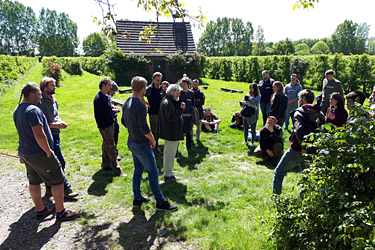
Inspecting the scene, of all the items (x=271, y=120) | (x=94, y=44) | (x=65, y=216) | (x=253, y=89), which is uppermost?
(x=94, y=44)

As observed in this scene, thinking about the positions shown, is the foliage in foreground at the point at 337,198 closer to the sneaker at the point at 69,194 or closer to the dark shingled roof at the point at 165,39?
the sneaker at the point at 69,194

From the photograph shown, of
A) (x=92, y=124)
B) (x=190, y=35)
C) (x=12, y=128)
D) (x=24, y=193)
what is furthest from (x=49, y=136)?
(x=190, y=35)

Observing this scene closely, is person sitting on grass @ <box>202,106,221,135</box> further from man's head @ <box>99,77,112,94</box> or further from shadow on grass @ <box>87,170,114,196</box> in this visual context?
man's head @ <box>99,77,112,94</box>

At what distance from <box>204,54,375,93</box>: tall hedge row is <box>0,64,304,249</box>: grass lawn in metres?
13.3

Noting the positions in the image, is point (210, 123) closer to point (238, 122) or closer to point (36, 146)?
point (238, 122)

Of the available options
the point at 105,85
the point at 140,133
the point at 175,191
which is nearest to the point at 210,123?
the point at 175,191

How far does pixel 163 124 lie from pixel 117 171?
160cm

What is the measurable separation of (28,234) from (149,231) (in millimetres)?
1795

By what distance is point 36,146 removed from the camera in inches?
154

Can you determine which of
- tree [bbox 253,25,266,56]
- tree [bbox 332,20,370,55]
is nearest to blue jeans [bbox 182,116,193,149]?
tree [bbox 253,25,266,56]

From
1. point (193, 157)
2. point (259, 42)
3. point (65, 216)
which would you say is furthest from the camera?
point (259, 42)

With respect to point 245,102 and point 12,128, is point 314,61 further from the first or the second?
point 12,128

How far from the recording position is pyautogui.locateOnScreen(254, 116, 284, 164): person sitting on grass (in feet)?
21.4

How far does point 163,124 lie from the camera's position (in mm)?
5613
